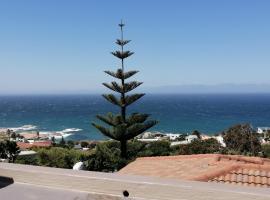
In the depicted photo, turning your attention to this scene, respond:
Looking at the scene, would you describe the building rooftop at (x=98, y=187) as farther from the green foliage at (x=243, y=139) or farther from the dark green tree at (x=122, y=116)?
the green foliage at (x=243, y=139)

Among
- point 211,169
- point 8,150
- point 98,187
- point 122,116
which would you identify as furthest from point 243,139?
point 98,187

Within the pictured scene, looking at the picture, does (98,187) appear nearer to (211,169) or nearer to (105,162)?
(211,169)

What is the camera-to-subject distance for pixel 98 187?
6.75ft

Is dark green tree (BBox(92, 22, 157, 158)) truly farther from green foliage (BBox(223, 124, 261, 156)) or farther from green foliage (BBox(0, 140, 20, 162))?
green foliage (BBox(0, 140, 20, 162))

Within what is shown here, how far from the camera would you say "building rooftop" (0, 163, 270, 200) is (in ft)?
6.02

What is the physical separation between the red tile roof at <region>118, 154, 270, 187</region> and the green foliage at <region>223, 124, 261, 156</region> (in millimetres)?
15787

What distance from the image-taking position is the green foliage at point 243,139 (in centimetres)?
2523


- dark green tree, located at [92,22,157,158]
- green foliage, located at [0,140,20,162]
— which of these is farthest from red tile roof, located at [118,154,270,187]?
green foliage, located at [0,140,20,162]

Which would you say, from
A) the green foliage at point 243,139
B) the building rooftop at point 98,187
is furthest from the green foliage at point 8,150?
the building rooftop at point 98,187

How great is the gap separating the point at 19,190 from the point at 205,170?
6.02 metres

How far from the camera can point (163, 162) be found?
9656 mm

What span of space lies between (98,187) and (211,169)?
19.7 ft

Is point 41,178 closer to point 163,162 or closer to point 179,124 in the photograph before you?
point 163,162

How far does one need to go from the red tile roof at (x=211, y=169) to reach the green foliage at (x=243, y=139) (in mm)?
15787
